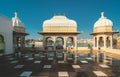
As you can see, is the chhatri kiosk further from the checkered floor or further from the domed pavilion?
the checkered floor

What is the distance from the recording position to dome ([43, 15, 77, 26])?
116ft

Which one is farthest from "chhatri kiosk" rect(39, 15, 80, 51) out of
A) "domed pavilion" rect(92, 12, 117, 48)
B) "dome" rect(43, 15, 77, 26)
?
"domed pavilion" rect(92, 12, 117, 48)

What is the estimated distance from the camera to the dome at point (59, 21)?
35406 millimetres

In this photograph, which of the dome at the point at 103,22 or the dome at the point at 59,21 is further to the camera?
the dome at the point at 103,22

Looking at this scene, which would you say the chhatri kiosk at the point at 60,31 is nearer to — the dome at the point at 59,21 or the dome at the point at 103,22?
the dome at the point at 59,21

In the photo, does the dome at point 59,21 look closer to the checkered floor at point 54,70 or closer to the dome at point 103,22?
the dome at point 103,22

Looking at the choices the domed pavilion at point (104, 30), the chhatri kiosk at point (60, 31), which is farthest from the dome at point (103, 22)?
the chhatri kiosk at point (60, 31)

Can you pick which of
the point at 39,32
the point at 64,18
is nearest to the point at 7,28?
the point at 39,32

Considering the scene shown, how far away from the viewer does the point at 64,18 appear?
37781 mm

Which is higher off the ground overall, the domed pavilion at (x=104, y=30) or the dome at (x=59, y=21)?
the dome at (x=59, y=21)

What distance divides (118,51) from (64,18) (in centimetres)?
1906

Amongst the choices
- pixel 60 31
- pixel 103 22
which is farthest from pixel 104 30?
pixel 60 31

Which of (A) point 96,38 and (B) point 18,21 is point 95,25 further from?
(B) point 18,21

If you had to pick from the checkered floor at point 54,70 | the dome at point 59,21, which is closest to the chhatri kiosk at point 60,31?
the dome at point 59,21
